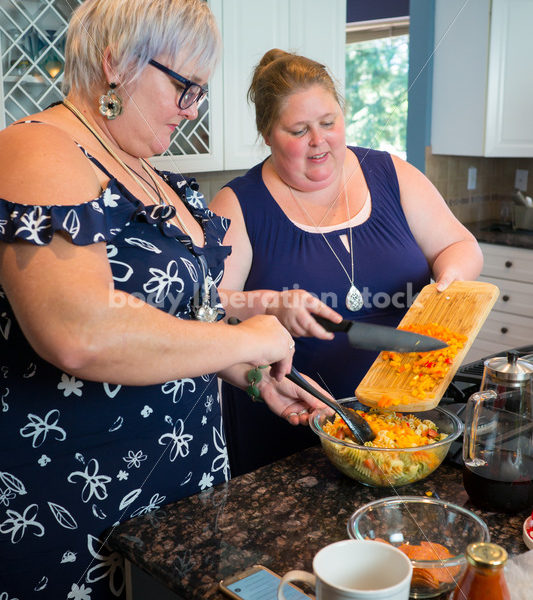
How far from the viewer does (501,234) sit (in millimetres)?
3643

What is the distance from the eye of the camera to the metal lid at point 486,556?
2.06ft

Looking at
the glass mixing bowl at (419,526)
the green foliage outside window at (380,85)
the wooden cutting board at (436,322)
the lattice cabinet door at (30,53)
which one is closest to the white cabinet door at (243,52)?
the lattice cabinet door at (30,53)

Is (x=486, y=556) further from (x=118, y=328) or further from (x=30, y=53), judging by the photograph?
(x=30, y=53)

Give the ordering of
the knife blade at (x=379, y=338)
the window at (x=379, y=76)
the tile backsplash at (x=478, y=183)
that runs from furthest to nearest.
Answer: the window at (x=379, y=76) → the tile backsplash at (x=478, y=183) → the knife blade at (x=379, y=338)

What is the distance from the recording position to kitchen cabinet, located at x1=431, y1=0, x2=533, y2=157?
343 centimetres

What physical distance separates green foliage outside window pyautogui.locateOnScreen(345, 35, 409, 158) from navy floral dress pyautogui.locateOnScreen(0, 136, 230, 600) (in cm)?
410

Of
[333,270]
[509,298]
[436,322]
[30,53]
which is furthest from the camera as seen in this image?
[509,298]

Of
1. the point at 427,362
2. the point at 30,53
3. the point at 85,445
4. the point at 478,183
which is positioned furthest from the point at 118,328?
the point at 478,183

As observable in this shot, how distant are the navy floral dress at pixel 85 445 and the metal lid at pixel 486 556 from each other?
57cm

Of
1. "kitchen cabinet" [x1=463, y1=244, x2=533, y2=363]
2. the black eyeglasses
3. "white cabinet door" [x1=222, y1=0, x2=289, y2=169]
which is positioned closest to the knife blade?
the black eyeglasses

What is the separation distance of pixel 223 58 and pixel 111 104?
1708 mm

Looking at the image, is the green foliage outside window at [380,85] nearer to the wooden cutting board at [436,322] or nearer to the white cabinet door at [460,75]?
the white cabinet door at [460,75]

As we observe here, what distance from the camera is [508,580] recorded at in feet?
2.48

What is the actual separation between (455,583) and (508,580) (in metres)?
0.06
